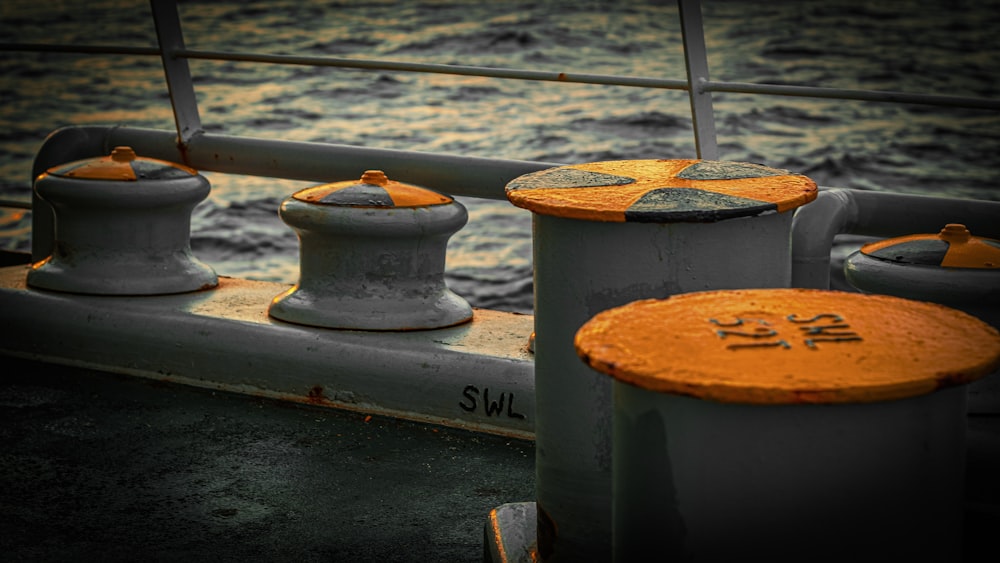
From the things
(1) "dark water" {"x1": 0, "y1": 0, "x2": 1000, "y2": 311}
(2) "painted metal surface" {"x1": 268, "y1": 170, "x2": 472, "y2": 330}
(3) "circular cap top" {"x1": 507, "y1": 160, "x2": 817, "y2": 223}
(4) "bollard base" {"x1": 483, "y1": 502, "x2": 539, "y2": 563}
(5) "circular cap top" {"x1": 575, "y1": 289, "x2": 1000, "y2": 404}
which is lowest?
(1) "dark water" {"x1": 0, "y1": 0, "x2": 1000, "y2": 311}

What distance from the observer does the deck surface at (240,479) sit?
2.52m

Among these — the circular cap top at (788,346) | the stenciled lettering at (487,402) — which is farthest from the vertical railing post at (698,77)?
the circular cap top at (788,346)

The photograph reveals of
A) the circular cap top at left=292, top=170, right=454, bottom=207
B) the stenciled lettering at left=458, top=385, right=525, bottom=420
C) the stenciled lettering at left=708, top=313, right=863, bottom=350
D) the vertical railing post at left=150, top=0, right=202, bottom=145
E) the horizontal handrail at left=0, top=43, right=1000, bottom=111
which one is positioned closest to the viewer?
the stenciled lettering at left=708, top=313, right=863, bottom=350

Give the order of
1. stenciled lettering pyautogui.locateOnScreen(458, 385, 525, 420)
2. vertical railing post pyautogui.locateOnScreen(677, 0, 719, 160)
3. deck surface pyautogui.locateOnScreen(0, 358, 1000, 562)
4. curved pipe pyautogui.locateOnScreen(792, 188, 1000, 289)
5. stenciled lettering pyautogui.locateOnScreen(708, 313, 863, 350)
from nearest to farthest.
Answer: stenciled lettering pyautogui.locateOnScreen(708, 313, 863, 350) < deck surface pyautogui.locateOnScreen(0, 358, 1000, 562) < curved pipe pyautogui.locateOnScreen(792, 188, 1000, 289) < stenciled lettering pyautogui.locateOnScreen(458, 385, 525, 420) < vertical railing post pyautogui.locateOnScreen(677, 0, 719, 160)

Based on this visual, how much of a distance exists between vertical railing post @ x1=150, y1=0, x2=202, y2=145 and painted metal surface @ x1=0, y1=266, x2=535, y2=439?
0.62m

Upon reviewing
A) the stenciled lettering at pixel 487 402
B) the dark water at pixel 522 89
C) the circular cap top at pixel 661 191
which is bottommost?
the dark water at pixel 522 89

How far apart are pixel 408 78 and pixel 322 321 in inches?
951

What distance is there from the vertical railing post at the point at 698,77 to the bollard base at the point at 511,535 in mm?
1375

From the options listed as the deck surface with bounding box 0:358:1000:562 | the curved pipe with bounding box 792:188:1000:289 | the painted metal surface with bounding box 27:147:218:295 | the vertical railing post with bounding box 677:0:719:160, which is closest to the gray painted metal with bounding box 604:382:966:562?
the deck surface with bounding box 0:358:1000:562

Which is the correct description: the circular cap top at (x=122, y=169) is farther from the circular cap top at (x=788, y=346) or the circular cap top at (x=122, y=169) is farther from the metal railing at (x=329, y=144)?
the circular cap top at (x=788, y=346)

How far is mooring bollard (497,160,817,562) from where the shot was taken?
77.0 inches

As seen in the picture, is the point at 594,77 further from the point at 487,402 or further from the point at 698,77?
the point at 487,402

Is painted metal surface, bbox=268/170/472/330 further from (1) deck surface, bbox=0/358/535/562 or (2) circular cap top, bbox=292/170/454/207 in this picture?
(1) deck surface, bbox=0/358/535/562

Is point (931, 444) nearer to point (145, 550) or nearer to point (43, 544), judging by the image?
point (145, 550)
